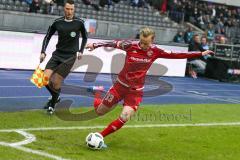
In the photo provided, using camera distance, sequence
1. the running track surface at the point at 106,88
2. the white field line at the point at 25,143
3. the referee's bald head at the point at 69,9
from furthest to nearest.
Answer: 1. the running track surface at the point at 106,88
2. the referee's bald head at the point at 69,9
3. the white field line at the point at 25,143

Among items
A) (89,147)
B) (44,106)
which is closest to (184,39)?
(44,106)

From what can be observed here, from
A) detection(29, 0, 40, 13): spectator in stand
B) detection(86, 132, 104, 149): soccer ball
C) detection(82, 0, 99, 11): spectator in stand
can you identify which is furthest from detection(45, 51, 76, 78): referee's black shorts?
detection(82, 0, 99, 11): spectator in stand

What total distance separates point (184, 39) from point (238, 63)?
4.31 m

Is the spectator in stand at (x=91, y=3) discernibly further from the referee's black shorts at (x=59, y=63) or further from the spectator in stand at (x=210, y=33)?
the referee's black shorts at (x=59, y=63)

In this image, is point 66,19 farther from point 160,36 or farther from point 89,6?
point 160,36

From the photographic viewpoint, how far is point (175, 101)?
1555 cm

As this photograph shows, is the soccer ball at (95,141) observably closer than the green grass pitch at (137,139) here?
No

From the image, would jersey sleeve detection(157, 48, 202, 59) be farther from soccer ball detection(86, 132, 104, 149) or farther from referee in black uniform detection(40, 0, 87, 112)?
referee in black uniform detection(40, 0, 87, 112)

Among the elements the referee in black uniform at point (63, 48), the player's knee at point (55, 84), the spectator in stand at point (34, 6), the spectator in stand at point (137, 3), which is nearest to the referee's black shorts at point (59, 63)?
the referee in black uniform at point (63, 48)

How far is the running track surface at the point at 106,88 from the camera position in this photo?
1288cm

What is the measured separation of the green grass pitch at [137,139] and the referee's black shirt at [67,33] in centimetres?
133

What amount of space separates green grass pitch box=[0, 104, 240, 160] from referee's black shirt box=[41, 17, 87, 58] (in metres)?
1.33

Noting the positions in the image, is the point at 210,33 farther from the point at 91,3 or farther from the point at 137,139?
the point at 137,139

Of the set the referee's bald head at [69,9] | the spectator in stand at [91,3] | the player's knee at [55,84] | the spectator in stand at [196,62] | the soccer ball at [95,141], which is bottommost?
the spectator in stand at [196,62]
